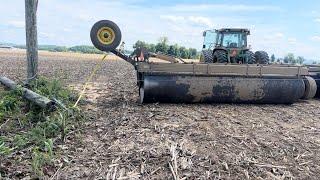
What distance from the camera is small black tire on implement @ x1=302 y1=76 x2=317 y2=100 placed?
11.1 meters

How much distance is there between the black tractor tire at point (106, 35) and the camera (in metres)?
9.64

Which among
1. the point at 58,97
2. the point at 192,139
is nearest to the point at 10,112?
the point at 58,97

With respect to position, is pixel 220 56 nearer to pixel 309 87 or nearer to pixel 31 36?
pixel 309 87

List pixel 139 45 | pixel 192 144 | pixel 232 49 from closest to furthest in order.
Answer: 1. pixel 192 144
2. pixel 139 45
3. pixel 232 49

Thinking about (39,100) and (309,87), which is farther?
(309,87)

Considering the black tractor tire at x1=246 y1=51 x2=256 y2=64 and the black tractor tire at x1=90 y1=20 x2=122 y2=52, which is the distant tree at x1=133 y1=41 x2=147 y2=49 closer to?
the black tractor tire at x1=90 y1=20 x2=122 y2=52

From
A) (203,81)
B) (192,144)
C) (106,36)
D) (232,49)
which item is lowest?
(192,144)

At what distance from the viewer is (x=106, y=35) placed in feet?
31.9

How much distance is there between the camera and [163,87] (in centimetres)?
942

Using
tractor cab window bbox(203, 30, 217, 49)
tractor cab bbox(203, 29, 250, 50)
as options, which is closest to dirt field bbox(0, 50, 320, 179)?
tractor cab bbox(203, 29, 250, 50)

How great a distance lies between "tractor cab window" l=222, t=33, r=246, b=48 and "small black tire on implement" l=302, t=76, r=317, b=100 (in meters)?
3.58

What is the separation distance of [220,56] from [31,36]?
6.11m

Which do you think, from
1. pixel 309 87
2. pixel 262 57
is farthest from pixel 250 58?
pixel 309 87

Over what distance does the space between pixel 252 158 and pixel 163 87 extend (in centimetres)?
400
